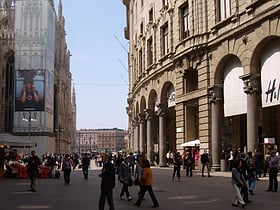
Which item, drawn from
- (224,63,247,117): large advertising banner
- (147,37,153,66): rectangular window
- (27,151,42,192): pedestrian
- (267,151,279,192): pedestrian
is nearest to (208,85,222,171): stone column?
(224,63,247,117): large advertising banner

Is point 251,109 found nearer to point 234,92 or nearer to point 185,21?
point 234,92

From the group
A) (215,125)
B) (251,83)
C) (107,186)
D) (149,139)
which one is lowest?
(107,186)

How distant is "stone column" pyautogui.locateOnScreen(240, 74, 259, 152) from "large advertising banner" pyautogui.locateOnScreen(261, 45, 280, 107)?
2.09 feet

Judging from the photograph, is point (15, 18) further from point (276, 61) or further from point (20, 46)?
point (276, 61)

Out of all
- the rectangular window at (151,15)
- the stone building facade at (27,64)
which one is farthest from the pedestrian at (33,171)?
the stone building facade at (27,64)

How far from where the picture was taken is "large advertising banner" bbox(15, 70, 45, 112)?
69625 millimetres

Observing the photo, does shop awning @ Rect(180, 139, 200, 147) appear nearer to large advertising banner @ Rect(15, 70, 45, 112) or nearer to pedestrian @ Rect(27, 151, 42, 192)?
pedestrian @ Rect(27, 151, 42, 192)

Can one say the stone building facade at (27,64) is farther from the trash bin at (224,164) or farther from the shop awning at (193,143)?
the trash bin at (224,164)

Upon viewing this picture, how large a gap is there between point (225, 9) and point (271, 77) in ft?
21.6

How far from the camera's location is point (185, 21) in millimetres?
35250

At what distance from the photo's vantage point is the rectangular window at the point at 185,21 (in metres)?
34.5

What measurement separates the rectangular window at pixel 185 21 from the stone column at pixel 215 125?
639 centimetres

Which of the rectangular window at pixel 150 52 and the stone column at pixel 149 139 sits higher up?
the rectangular window at pixel 150 52

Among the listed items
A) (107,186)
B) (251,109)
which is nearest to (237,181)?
(107,186)
